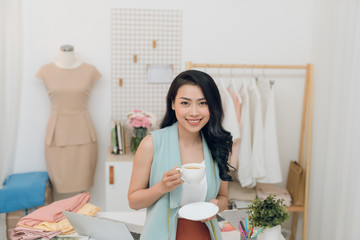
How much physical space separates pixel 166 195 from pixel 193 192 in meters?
0.10

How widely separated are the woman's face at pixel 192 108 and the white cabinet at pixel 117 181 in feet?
5.23

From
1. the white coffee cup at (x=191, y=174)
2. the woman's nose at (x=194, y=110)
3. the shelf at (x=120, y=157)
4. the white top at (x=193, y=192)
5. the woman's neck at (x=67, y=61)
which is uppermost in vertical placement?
the woman's neck at (x=67, y=61)

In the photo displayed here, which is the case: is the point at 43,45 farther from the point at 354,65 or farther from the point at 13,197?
the point at 354,65

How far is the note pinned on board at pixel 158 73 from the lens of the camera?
3.28 m

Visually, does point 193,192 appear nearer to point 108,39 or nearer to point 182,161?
point 182,161

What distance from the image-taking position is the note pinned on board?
10.8 ft

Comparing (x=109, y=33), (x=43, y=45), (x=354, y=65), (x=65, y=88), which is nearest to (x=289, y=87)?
(x=354, y=65)

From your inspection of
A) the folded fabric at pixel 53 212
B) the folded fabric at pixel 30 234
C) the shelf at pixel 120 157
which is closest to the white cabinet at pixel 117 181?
the shelf at pixel 120 157

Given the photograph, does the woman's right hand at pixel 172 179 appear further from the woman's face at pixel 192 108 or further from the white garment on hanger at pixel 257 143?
the white garment on hanger at pixel 257 143

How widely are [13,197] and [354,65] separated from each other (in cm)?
255

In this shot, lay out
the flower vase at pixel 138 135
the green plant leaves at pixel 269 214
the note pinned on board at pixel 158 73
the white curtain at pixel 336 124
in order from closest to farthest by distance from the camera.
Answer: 1. the green plant leaves at pixel 269 214
2. the white curtain at pixel 336 124
3. the flower vase at pixel 138 135
4. the note pinned on board at pixel 158 73

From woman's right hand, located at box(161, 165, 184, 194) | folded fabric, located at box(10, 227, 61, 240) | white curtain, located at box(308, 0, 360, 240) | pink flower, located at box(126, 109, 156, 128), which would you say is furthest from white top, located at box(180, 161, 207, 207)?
pink flower, located at box(126, 109, 156, 128)

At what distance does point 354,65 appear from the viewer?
94.7 inches

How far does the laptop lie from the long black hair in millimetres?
424
